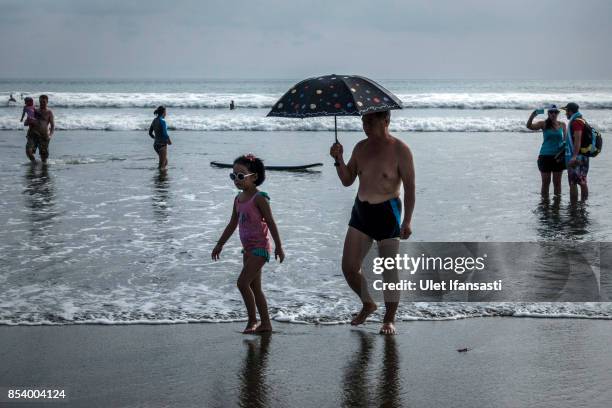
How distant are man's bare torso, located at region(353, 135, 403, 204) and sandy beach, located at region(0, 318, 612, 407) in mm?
1121

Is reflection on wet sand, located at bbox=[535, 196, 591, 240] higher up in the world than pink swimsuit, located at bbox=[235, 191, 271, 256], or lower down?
lower down

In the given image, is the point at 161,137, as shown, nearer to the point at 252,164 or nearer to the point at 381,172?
the point at 252,164

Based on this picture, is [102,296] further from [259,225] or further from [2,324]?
[259,225]

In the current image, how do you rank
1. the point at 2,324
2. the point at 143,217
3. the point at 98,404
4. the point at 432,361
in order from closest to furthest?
the point at 98,404 → the point at 432,361 → the point at 2,324 → the point at 143,217

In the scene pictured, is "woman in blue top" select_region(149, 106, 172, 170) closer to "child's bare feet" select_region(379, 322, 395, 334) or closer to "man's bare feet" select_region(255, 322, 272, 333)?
"man's bare feet" select_region(255, 322, 272, 333)

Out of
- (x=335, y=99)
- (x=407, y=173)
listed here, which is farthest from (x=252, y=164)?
(x=407, y=173)

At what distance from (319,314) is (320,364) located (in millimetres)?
1391

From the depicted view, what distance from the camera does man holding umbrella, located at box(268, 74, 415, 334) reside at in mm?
5695

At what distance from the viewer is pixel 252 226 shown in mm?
5895

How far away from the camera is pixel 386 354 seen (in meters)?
5.43

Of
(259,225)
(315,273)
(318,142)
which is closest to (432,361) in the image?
(259,225)

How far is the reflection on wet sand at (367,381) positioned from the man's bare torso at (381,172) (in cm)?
111

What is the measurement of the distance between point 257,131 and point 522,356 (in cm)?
2920

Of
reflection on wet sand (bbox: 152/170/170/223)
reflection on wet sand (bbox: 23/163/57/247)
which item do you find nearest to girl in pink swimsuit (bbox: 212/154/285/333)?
reflection on wet sand (bbox: 23/163/57/247)
